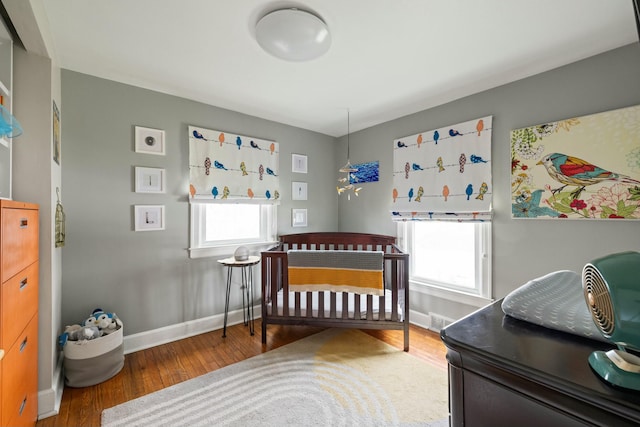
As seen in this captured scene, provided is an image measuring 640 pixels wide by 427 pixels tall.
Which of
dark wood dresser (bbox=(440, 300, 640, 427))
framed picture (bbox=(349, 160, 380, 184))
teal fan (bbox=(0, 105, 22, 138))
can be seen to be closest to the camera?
dark wood dresser (bbox=(440, 300, 640, 427))

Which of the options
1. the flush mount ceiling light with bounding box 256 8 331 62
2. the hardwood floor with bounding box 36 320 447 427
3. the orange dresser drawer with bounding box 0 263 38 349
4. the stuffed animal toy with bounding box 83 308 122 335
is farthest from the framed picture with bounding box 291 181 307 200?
the orange dresser drawer with bounding box 0 263 38 349

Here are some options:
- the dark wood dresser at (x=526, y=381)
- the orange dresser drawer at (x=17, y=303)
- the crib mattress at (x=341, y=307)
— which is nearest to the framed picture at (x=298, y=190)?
the crib mattress at (x=341, y=307)

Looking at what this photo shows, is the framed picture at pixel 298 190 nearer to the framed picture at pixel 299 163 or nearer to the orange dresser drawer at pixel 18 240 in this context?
the framed picture at pixel 299 163

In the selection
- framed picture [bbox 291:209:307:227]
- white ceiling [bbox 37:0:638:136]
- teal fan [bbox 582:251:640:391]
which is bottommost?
teal fan [bbox 582:251:640:391]

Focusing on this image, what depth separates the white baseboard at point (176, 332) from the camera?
7.43ft

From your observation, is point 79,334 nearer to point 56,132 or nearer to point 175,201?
point 175,201

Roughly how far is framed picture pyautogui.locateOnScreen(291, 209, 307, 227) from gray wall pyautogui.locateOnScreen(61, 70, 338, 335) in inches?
40.3

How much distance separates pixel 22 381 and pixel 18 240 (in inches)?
26.7

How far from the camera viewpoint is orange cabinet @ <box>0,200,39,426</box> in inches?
42.6

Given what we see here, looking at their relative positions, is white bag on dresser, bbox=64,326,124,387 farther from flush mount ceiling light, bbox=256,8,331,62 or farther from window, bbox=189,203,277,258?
flush mount ceiling light, bbox=256,8,331,62

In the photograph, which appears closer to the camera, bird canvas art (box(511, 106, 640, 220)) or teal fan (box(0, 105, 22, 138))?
teal fan (box(0, 105, 22, 138))

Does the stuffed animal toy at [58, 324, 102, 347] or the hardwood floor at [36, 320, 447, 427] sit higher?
the stuffed animal toy at [58, 324, 102, 347]

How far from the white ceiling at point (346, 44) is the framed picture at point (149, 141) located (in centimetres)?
38

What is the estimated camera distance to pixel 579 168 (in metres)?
1.83
